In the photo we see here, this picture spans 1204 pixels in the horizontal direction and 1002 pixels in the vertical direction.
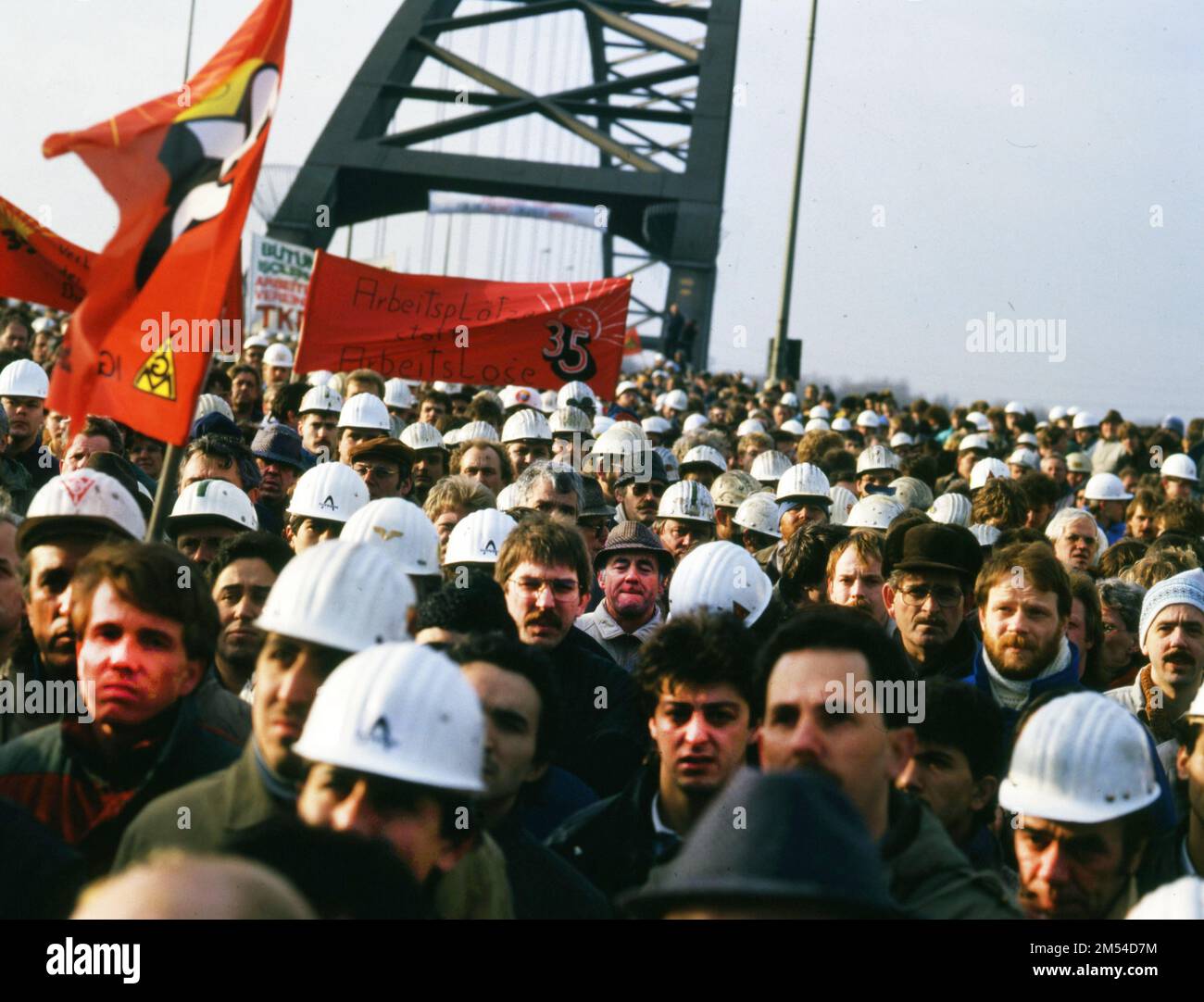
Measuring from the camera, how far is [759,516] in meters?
9.94

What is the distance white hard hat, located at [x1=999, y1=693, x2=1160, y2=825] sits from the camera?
400cm

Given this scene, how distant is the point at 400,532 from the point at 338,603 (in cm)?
262

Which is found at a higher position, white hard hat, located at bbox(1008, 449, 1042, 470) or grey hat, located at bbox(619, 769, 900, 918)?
white hard hat, located at bbox(1008, 449, 1042, 470)

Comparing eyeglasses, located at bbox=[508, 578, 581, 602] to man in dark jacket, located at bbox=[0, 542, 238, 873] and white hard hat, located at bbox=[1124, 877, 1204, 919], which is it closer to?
man in dark jacket, located at bbox=[0, 542, 238, 873]

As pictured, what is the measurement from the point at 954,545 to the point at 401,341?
619 centimetres

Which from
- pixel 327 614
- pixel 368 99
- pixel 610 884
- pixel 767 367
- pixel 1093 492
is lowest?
pixel 610 884

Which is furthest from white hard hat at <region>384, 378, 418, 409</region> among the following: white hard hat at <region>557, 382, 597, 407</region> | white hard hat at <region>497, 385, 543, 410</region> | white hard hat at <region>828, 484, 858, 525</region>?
white hard hat at <region>828, 484, 858, 525</region>

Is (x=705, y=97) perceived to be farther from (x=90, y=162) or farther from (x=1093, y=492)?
(x=90, y=162)

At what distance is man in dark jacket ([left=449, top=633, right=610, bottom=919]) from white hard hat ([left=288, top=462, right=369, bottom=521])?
3.11 m

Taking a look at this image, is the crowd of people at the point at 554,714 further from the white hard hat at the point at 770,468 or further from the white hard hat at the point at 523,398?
the white hard hat at the point at 523,398

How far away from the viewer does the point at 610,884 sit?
470 cm

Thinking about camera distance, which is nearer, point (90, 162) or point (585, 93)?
point (90, 162)
